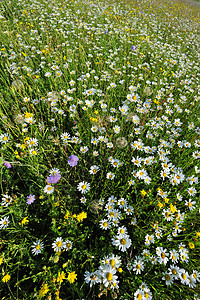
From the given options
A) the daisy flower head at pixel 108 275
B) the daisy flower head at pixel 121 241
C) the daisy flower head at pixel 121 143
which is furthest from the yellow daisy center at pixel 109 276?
the daisy flower head at pixel 121 143

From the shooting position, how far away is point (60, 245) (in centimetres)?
166

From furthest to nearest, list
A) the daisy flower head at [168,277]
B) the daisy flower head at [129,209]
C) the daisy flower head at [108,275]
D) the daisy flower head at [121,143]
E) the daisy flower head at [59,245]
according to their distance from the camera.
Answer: the daisy flower head at [121,143], the daisy flower head at [129,209], the daisy flower head at [59,245], the daisy flower head at [168,277], the daisy flower head at [108,275]

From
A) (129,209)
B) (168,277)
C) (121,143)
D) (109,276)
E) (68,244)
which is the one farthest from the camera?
(121,143)

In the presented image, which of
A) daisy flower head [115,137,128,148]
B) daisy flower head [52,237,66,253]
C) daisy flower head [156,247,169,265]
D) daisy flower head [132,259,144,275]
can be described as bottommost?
daisy flower head [52,237,66,253]

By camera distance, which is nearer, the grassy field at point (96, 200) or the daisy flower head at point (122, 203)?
the grassy field at point (96, 200)

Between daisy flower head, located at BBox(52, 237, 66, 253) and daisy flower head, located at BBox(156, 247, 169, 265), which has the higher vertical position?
daisy flower head, located at BBox(156, 247, 169, 265)

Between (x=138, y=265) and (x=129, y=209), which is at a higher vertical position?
(x=129, y=209)

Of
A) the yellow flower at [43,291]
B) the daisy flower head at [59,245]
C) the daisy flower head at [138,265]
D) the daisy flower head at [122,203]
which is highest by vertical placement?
the daisy flower head at [122,203]

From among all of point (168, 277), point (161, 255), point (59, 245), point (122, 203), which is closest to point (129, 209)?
point (122, 203)

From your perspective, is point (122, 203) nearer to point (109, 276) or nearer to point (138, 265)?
point (138, 265)

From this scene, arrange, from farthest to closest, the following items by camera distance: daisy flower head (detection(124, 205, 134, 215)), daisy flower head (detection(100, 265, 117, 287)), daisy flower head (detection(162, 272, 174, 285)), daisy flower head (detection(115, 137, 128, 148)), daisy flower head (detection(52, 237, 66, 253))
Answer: daisy flower head (detection(115, 137, 128, 148)), daisy flower head (detection(124, 205, 134, 215)), daisy flower head (detection(52, 237, 66, 253)), daisy flower head (detection(162, 272, 174, 285)), daisy flower head (detection(100, 265, 117, 287))

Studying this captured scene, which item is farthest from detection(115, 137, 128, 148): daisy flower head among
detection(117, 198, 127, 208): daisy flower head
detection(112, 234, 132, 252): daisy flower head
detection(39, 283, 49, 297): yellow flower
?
detection(39, 283, 49, 297): yellow flower

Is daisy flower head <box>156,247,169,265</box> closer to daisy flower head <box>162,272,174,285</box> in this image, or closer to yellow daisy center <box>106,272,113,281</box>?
daisy flower head <box>162,272,174,285</box>

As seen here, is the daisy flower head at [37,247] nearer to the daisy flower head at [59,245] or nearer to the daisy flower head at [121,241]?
the daisy flower head at [59,245]
